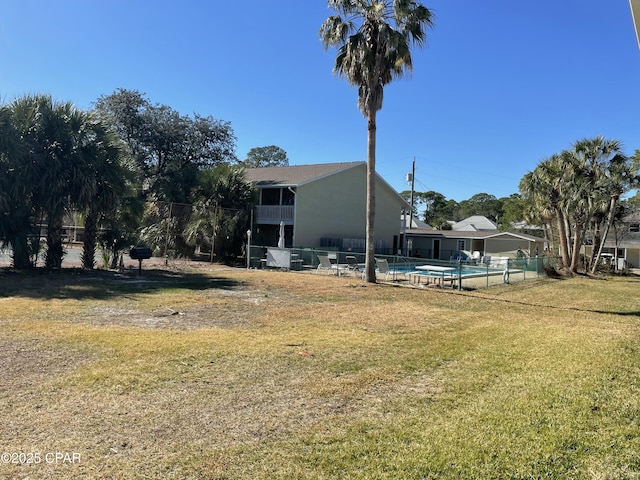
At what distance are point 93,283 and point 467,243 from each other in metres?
31.9

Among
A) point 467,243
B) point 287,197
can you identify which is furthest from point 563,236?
point 287,197

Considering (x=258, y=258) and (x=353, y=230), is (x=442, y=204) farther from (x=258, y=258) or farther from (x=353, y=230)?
(x=258, y=258)

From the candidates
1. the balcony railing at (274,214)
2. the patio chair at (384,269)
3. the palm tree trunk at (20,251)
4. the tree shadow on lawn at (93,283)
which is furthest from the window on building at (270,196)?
the palm tree trunk at (20,251)

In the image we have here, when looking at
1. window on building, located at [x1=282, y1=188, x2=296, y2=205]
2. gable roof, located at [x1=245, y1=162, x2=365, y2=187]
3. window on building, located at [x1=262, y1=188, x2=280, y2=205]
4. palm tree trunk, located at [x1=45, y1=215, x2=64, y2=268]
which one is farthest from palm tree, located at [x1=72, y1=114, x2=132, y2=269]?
window on building, located at [x1=262, y1=188, x2=280, y2=205]

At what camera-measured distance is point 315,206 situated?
87.9ft

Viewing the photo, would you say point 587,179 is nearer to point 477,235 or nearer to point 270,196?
point 477,235

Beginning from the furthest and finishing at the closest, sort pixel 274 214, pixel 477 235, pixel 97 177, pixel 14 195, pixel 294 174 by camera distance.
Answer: pixel 477 235
pixel 294 174
pixel 274 214
pixel 97 177
pixel 14 195

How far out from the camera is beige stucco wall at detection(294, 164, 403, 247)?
26094 mm

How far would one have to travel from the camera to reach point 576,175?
24.2 meters

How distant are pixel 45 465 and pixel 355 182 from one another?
91.1 feet

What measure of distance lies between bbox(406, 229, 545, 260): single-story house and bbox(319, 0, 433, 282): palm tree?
69.1 feet

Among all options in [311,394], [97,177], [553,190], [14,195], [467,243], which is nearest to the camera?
[311,394]

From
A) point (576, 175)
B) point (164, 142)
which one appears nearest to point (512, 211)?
point (576, 175)

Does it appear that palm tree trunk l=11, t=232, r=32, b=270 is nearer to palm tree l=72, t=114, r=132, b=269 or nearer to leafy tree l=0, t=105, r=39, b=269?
leafy tree l=0, t=105, r=39, b=269
